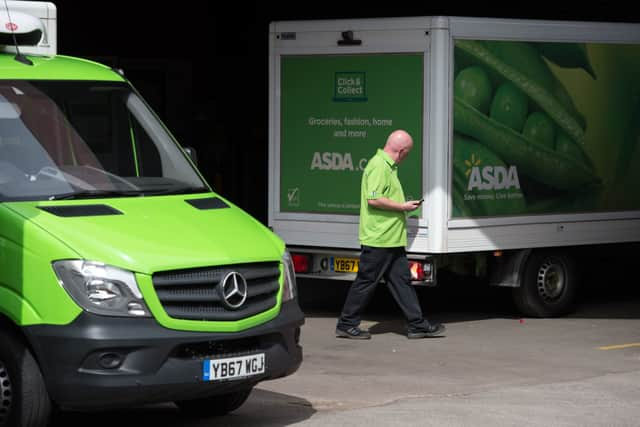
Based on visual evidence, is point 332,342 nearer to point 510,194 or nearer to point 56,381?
point 510,194

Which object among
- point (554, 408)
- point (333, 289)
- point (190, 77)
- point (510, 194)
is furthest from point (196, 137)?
point (554, 408)

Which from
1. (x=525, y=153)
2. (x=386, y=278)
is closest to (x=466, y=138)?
(x=525, y=153)

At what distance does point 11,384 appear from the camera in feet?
24.8

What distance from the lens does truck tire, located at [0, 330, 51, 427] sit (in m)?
7.48

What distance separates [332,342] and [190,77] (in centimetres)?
1094

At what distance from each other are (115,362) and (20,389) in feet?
1.73

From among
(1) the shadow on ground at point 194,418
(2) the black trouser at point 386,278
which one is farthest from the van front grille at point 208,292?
(2) the black trouser at point 386,278

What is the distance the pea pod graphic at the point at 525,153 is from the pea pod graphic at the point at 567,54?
0.86 m

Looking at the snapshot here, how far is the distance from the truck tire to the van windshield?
88cm

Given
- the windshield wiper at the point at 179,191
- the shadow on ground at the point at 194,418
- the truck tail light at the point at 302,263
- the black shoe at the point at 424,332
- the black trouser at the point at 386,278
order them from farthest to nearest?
1. the truck tail light at the point at 302,263
2. the black shoe at the point at 424,332
3. the black trouser at the point at 386,278
4. the shadow on ground at the point at 194,418
5. the windshield wiper at the point at 179,191

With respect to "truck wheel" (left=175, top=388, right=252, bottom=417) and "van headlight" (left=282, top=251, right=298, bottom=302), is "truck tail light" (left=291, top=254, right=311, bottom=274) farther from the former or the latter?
"van headlight" (left=282, top=251, right=298, bottom=302)

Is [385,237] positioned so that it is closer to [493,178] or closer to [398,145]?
[398,145]

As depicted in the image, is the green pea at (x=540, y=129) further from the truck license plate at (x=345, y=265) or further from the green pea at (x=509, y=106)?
the truck license plate at (x=345, y=265)

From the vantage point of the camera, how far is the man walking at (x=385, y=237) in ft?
39.4
